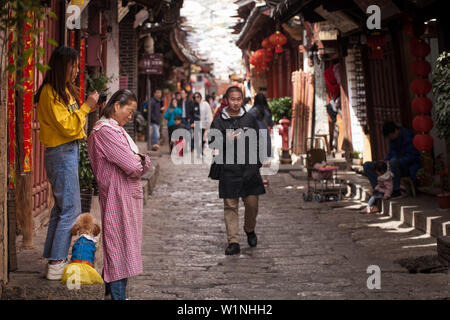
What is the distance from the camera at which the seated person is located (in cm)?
1015

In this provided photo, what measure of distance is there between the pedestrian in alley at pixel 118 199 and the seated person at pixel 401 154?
6306 mm

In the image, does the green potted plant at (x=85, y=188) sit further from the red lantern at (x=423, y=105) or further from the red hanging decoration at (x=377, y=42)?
the red hanging decoration at (x=377, y=42)

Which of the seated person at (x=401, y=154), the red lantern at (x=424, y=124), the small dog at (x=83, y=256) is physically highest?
the red lantern at (x=424, y=124)

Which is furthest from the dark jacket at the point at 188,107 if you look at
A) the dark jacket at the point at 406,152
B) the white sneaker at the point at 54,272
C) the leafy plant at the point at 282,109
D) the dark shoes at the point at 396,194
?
the white sneaker at the point at 54,272

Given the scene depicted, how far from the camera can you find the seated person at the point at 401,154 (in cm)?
1015

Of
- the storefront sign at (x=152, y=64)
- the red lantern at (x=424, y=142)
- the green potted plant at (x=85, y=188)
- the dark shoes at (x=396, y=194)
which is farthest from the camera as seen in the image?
the storefront sign at (x=152, y=64)

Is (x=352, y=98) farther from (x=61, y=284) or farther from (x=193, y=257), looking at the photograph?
(x=61, y=284)

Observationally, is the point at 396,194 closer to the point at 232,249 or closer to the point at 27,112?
the point at 232,249

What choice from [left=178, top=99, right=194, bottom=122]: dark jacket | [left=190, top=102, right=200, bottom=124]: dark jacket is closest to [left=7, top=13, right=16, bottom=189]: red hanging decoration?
[left=190, top=102, right=200, bottom=124]: dark jacket

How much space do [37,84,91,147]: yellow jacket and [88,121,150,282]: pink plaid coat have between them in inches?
15.4

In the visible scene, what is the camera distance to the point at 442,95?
7145 millimetres

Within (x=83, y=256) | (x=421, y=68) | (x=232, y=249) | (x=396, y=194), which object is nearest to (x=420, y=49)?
(x=421, y=68)

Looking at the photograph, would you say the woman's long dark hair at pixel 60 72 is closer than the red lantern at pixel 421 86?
Yes

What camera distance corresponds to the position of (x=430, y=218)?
832cm
